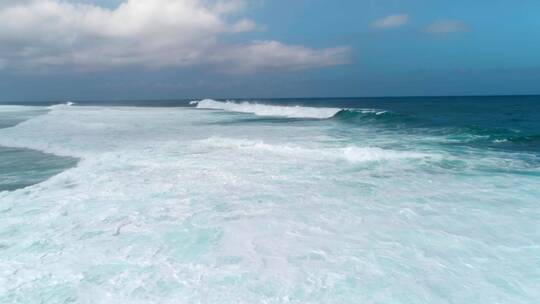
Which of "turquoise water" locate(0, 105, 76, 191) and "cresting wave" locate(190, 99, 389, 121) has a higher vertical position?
"cresting wave" locate(190, 99, 389, 121)

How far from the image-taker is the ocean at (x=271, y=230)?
425 cm

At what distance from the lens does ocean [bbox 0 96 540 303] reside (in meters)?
4.25

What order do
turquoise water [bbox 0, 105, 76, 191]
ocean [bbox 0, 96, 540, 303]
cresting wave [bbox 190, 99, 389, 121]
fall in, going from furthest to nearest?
1. cresting wave [bbox 190, 99, 389, 121]
2. turquoise water [bbox 0, 105, 76, 191]
3. ocean [bbox 0, 96, 540, 303]

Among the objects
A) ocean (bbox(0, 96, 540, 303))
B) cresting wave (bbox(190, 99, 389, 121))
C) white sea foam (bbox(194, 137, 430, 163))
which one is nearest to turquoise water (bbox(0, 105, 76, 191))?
ocean (bbox(0, 96, 540, 303))

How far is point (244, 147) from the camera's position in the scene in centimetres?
1412

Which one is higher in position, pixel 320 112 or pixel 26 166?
pixel 320 112

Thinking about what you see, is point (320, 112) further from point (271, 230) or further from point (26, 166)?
point (271, 230)

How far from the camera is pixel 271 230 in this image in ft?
19.6

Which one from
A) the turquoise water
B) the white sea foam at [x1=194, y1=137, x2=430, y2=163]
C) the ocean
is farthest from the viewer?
the white sea foam at [x1=194, y1=137, x2=430, y2=163]

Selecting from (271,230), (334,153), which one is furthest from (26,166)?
(334,153)

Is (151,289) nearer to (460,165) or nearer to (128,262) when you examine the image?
(128,262)

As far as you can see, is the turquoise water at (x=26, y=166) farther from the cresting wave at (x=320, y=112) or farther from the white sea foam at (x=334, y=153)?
the cresting wave at (x=320, y=112)

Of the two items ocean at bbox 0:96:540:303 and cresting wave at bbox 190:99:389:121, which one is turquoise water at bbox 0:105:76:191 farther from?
cresting wave at bbox 190:99:389:121

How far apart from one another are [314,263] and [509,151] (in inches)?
458
